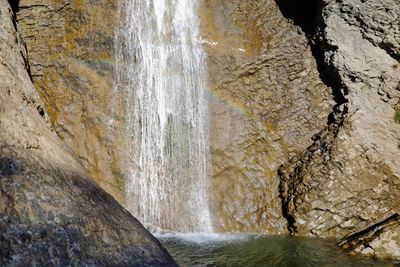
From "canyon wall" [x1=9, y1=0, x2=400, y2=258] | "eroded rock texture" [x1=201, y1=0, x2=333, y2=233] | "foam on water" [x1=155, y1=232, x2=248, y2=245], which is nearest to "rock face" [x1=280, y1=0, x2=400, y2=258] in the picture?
"canyon wall" [x1=9, y1=0, x2=400, y2=258]

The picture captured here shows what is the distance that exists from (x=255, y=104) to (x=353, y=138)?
7.26 feet

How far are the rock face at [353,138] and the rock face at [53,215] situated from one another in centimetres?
566

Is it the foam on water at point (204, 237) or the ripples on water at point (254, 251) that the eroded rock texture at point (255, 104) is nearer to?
the foam on water at point (204, 237)

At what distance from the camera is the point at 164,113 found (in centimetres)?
916

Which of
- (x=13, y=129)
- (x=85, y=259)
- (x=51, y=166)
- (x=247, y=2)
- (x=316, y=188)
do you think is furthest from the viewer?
(x=247, y=2)

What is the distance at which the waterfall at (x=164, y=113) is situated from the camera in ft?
28.6

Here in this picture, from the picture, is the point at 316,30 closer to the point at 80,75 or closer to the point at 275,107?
the point at 275,107

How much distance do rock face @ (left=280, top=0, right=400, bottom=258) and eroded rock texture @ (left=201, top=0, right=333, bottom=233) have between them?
352mm

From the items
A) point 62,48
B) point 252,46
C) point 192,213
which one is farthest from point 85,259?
point 252,46

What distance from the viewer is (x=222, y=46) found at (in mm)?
9664

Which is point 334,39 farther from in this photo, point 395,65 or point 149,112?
point 149,112

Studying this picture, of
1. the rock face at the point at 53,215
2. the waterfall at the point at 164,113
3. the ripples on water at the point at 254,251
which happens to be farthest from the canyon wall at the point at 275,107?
the rock face at the point at 53,215

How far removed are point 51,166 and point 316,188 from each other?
20.1ft

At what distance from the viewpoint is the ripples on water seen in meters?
6.69
